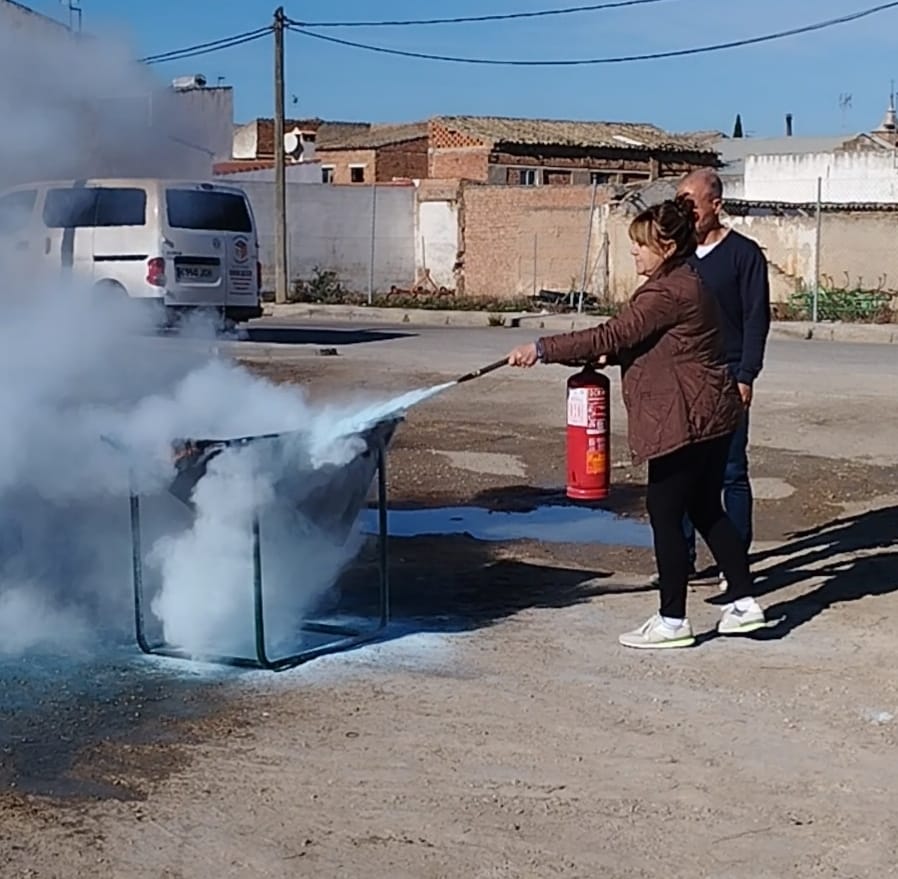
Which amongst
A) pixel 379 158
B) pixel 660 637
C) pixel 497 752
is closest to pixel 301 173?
pixel 379 158

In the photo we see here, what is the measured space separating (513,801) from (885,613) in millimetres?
2904

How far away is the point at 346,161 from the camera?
148 ft

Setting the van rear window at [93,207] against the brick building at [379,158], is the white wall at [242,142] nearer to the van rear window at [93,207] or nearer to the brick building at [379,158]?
the van rear window at [93,207]

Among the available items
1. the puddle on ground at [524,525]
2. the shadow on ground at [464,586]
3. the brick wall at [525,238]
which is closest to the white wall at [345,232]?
the brick wall at [525,238]

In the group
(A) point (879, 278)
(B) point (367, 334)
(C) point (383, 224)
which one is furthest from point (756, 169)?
(B) point (367, 334)

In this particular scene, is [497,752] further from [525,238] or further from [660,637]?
[525,238]

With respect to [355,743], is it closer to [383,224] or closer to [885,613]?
[885,613]

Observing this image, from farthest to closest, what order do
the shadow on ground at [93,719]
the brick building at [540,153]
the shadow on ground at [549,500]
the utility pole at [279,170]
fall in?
the brick building at [540,153] → the utility pole at [279,170] → the shadow on ground at [549,500] → the shadow on ground at [93,719]

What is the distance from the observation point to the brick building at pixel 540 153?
1615 inches

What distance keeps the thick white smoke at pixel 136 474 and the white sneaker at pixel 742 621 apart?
165cm

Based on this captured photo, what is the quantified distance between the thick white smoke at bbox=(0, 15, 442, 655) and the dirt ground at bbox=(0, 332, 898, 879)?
435mm

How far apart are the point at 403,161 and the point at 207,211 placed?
35.1 m

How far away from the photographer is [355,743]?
199 inches

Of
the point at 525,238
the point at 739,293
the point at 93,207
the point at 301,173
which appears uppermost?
the point at 301,173
